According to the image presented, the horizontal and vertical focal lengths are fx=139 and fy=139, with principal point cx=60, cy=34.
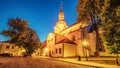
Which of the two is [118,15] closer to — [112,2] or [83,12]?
[112,2]

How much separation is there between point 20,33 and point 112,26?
4068 cm

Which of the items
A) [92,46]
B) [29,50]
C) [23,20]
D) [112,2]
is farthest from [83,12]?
[29,50]

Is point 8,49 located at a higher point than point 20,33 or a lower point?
lower

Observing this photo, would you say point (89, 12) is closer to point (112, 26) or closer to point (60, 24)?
point (112, 26)

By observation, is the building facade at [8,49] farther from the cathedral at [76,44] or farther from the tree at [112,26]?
the tree at [112,26]

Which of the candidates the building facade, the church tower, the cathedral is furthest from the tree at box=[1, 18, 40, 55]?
the building facade

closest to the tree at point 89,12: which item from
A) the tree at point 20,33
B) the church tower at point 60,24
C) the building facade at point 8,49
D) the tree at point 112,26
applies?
the tree at point 112,26

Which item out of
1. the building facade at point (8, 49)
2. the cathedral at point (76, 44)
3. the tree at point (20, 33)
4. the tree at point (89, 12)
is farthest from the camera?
the building facade at point (8, 49)

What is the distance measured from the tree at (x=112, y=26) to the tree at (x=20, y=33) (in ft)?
125

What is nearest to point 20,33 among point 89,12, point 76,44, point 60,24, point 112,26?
point 76,44

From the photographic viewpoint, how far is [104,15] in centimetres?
1661

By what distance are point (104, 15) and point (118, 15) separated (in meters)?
2.36

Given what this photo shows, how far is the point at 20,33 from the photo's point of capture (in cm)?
5100

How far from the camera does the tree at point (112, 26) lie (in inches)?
602
